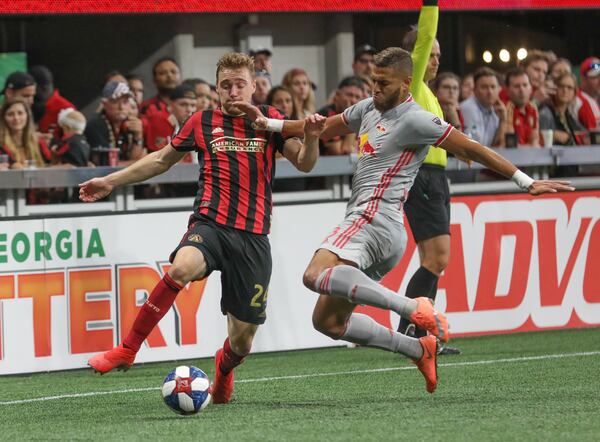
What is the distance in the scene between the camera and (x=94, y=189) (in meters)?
7.84

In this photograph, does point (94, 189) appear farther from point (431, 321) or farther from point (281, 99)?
point (281, 99)

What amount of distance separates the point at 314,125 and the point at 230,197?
817 mm

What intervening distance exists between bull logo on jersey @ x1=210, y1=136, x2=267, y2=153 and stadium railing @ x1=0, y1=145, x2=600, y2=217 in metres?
2.46

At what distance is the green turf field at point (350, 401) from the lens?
6348 mm

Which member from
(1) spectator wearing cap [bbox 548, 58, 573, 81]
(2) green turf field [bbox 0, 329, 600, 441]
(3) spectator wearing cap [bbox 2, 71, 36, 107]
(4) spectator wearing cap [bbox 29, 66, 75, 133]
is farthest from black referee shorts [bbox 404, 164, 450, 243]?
(1) spectator wearing cap [bbox 548, 58, 573, 81]

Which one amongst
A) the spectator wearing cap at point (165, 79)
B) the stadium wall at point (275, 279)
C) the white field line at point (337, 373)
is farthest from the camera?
the spectator wearing cap at point (165, 79)

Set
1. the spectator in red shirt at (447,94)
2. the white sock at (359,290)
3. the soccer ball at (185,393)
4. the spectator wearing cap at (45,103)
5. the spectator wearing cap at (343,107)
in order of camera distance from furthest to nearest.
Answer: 1. the spectator in red shirt at (447,94)
2. the spectator wearing cap at (45,103)
3. the spectator wearing cap at (343,107)
4. the white sock at (359,290)
5. the soccer ball at (185,393)

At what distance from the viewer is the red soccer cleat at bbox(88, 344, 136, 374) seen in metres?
7.25

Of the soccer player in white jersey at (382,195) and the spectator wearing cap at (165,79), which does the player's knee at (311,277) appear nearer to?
the soccer player in white jersey at (382,195)

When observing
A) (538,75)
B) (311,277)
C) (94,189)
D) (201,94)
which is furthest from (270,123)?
(538,75)

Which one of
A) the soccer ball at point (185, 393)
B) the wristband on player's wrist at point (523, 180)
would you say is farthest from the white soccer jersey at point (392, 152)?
the soccer ball at point (185, 393)

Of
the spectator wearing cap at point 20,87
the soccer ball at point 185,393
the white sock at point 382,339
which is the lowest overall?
the soccer ball at point 185,393

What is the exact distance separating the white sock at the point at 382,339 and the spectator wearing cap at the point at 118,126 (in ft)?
13.1

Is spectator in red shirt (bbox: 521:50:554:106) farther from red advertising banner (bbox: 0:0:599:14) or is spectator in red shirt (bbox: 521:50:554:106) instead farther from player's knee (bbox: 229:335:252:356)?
player's knee (bbox: 229:335:252:356)
